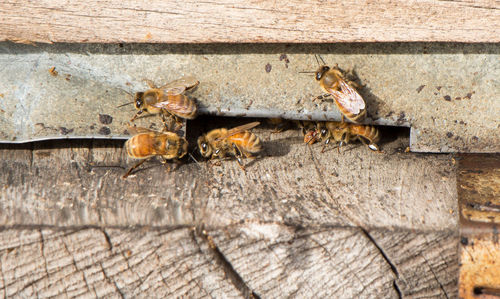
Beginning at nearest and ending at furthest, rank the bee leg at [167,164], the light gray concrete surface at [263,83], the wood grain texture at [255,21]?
the wood grain texture at [255,21], the bee leg at [167,164], the light gray concrete surface at [263,83]

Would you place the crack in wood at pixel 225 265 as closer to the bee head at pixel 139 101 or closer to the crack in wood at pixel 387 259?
the crack in wood at pixel 387 259

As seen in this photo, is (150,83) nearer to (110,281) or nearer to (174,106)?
(174,106)

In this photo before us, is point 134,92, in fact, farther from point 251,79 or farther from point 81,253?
point 81,253

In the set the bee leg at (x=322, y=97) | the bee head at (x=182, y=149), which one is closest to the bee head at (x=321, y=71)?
the bee leg at (x=322, y=97)

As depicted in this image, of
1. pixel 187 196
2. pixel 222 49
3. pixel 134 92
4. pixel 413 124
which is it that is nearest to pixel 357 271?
pixel 187 196

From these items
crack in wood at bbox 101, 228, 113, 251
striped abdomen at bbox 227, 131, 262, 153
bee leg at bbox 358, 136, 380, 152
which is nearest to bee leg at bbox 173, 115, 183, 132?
striped abdomen at bbox 227, 131, 262, 153

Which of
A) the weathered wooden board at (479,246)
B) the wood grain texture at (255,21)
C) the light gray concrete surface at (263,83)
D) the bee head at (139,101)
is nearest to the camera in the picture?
the weathered wooden board at (479,246)

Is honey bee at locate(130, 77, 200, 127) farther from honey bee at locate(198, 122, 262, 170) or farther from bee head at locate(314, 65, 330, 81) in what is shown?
bee head at locate(314, 65, 330, 81)
